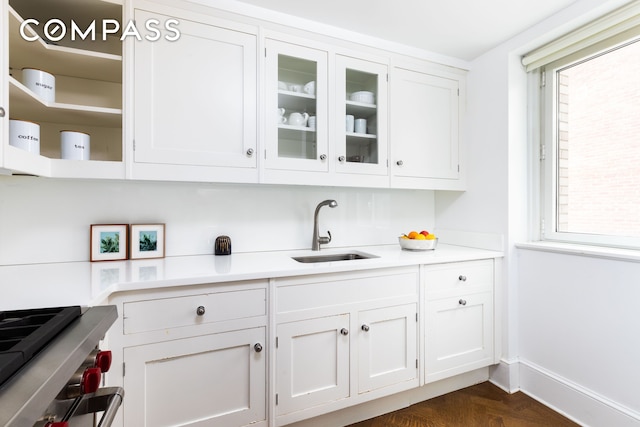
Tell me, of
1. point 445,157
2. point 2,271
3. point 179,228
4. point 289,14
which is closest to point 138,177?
point 179,228

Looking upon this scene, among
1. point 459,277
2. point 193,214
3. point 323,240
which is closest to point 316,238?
point 323,240

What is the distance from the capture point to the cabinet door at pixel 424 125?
78.8 inches

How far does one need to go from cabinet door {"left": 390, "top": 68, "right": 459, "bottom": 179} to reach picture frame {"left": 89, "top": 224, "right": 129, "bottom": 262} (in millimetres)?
1604

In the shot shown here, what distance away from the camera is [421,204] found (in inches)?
98.9

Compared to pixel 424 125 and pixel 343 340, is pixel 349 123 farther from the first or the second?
pixel 343 340

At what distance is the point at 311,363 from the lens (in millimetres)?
1495

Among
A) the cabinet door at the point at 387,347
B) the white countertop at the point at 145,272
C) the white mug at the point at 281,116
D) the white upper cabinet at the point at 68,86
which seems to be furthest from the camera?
the white mug at the point at 281,116

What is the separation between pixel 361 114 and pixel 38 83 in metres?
1.56

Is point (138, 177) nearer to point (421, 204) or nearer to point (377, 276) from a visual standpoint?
point (377, 276)

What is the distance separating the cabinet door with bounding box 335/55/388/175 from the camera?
1831 mm

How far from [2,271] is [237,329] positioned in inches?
40.7

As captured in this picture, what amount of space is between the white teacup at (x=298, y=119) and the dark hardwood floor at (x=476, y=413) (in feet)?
5.50

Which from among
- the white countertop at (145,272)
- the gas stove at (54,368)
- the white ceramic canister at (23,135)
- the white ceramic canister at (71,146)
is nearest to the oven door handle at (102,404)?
the gas stove at (54,368)

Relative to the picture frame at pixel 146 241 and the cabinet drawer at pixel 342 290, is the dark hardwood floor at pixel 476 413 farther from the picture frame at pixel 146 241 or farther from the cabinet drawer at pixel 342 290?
the picture frame at pixel 146 241
